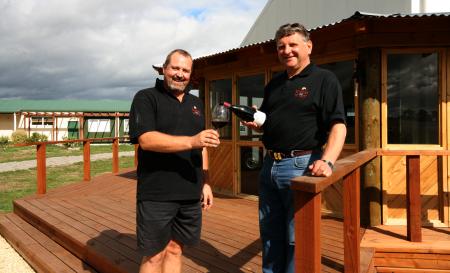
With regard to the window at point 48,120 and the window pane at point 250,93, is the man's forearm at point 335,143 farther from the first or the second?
the window at point 48,120

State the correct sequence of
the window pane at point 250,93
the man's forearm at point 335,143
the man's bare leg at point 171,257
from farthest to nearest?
1. the window pane at point 250,93
2. the man's bare leg at point 171,257
3. the man's forearm at point 335,143

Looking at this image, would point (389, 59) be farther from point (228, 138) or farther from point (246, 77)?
point (228, 138)

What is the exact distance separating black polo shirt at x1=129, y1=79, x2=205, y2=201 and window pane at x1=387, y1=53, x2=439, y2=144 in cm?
319

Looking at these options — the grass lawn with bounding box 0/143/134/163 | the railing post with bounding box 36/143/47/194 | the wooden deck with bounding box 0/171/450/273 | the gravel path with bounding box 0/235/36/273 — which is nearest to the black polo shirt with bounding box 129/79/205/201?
the wooden deck with bounding box 0/171/450/273

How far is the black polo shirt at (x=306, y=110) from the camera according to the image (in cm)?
216

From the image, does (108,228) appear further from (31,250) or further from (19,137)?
(19,137)

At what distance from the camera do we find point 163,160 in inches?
91.6

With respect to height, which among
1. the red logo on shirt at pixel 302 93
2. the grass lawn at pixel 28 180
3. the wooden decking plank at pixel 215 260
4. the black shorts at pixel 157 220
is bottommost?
the grass lawn at pixel 28 180

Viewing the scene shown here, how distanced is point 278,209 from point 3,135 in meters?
33.2

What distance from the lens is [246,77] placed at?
6180mm

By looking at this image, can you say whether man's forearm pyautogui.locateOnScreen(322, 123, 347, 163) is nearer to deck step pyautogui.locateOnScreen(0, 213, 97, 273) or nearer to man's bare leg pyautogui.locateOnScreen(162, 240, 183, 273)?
man's bare leg pyautogui.locateOnScreen(162, 240, 183, 273)

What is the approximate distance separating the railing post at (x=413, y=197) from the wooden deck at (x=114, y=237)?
0.93 feet

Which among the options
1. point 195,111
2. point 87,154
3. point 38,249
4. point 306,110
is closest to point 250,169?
point 38,249

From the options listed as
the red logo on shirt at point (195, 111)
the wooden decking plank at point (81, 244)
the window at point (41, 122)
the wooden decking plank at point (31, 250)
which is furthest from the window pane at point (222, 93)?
the window at point (41, 122)
